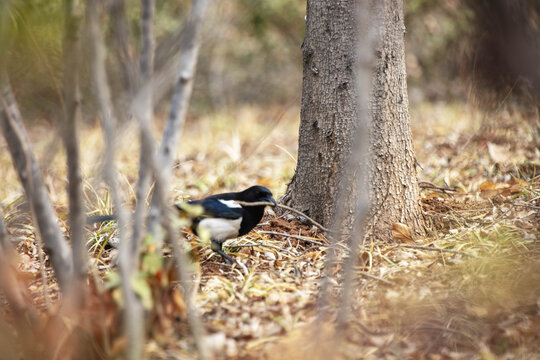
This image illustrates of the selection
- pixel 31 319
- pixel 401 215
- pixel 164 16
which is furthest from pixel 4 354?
pixel 164 16

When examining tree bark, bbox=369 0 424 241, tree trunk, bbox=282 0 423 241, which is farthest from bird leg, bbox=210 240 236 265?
tree bark, bbox=369 0 424 241

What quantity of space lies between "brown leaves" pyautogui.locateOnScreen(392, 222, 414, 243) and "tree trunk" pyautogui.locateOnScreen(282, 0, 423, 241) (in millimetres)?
47

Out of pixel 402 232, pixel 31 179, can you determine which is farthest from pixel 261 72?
pixel 31 179

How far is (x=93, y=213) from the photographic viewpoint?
387cm

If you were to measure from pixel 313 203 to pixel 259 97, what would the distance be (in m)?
7.29

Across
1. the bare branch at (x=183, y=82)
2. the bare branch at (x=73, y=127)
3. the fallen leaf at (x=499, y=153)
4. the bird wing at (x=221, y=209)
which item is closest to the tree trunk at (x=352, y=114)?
the bird wing at (x=221, y=209)

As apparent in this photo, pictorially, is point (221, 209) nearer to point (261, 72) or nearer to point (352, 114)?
point (352, 114)

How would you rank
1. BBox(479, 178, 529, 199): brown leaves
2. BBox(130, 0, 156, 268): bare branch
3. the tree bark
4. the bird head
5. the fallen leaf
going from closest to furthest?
BBox(130, 0, 156, 268): bare branch < the tree bark < the bird head < BBox(479, 178, 529, 199): brown leaves < the fallen leaf

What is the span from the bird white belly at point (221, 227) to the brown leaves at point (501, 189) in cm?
196

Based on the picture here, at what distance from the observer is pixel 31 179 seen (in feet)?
6.12

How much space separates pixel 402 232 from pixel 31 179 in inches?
84.0

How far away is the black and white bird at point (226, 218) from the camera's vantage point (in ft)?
10.1

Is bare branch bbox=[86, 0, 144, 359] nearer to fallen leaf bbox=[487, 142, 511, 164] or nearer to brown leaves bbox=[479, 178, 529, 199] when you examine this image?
brown leaves bbox=[479, 178, 529, 199]

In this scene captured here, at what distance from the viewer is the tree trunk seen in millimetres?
3029
